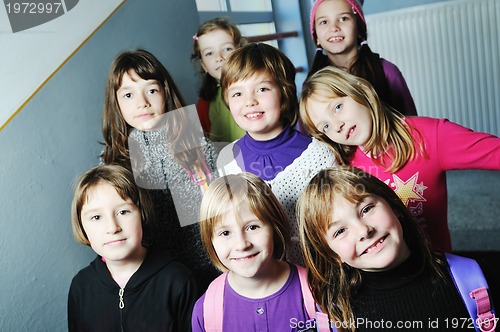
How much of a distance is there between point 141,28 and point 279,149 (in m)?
0.45

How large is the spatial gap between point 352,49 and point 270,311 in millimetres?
690

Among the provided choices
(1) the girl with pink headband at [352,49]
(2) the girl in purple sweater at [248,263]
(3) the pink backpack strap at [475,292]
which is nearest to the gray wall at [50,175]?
(2) the girl in purple sweater at [248,263]

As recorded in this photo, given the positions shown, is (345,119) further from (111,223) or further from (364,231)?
(111,223)

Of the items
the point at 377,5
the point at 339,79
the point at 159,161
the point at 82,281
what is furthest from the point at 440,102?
the point at 82,281

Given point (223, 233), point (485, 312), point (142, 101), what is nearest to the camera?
point (485, 312)

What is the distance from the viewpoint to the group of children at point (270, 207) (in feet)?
2.37

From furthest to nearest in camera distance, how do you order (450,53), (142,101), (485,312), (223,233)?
(450,53) < (142,101) < (223,233) < (485,312)

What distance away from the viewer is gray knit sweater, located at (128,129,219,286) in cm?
98

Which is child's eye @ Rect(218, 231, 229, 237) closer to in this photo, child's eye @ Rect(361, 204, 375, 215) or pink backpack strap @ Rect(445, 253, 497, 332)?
child's eye @ Rect(361, 204, 375, 215)

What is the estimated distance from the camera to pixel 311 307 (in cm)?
78

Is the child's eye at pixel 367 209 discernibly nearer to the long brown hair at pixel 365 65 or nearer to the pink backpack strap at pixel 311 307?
the pink backpack strap at pixel 311 307

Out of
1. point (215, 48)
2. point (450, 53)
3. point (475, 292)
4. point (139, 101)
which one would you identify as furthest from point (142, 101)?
point (450, 53)

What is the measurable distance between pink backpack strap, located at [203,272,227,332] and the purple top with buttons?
1 centimetres

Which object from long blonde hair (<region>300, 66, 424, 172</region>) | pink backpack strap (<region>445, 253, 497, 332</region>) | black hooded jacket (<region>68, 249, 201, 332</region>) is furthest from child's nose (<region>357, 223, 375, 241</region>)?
black hooded jacket (<region>68, 249, 201, 332</region>)
